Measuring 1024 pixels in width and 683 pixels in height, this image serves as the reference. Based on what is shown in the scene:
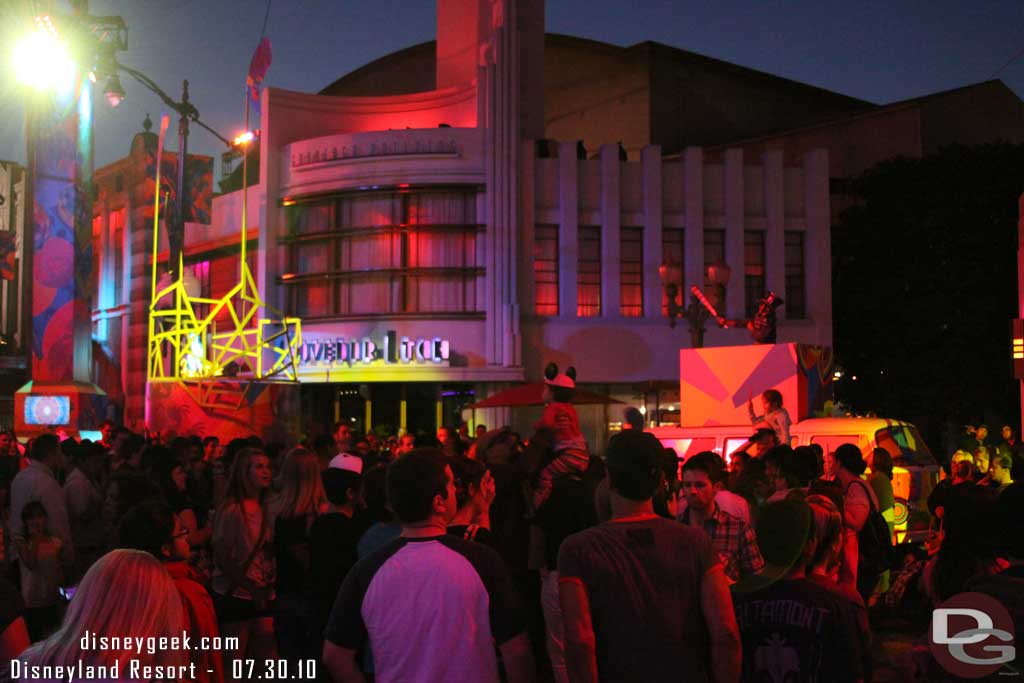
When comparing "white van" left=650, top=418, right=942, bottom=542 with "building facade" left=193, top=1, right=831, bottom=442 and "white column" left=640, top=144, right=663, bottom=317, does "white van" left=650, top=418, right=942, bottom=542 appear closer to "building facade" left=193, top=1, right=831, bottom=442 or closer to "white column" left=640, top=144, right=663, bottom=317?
"building facade" left=193, top=1, right=831, bottom=442

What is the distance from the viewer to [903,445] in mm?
13664

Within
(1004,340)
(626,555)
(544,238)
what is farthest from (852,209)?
(626,555)

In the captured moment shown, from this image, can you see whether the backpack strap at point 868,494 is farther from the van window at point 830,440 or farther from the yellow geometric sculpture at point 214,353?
the yellow geometric sculpture at point 214,353

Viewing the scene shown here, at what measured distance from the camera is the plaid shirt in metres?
6.18

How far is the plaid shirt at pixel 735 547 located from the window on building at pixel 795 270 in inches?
1088

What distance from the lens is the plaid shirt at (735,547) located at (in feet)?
20.3

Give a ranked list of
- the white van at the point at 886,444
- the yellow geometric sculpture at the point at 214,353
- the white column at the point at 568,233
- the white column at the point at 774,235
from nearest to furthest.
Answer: the white van at the point at 886,444 < the yellow geometric sculpture at the point at 214,353 < the white column at the point at 568,233 < the white column at the point at 774,235

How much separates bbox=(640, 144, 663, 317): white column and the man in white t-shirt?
2791 centimetres

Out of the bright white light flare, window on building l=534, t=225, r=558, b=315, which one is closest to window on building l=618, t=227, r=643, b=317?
window on building l=534, t=225, r=558, b=315

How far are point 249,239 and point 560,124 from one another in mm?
16046

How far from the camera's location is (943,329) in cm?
3522

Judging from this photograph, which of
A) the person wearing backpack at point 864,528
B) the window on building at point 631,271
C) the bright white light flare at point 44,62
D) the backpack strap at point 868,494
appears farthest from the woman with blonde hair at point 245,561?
the window on building at point 631,271

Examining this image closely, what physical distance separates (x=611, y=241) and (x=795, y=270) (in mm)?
5919

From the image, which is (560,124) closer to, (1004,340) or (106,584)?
(1004,340)
